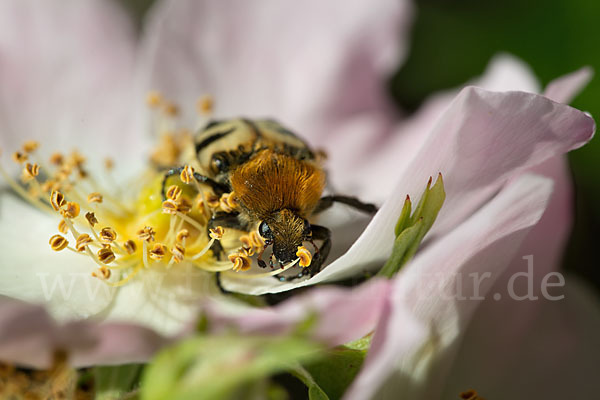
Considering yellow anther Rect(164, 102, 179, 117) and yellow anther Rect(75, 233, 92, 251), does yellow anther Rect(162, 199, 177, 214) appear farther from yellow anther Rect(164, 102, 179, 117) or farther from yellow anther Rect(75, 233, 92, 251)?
yellow anther Rect(164, 102, 179, 117)

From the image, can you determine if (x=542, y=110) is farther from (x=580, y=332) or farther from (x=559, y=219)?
(x=580, y=332)

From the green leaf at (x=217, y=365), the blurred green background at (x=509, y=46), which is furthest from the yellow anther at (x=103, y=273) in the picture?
the blurred green background at (x=509, y=46)

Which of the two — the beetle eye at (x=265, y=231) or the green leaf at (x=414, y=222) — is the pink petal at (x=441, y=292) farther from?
the beetle eye at (x=265, y=231)

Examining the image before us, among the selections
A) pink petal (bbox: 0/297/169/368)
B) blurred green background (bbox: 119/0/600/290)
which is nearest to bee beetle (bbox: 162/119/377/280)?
pink petal (bbox: 0/297/169/368)

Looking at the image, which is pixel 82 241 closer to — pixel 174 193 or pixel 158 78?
pixel 174 193

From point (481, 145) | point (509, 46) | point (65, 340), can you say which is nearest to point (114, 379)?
point (65, 340)
